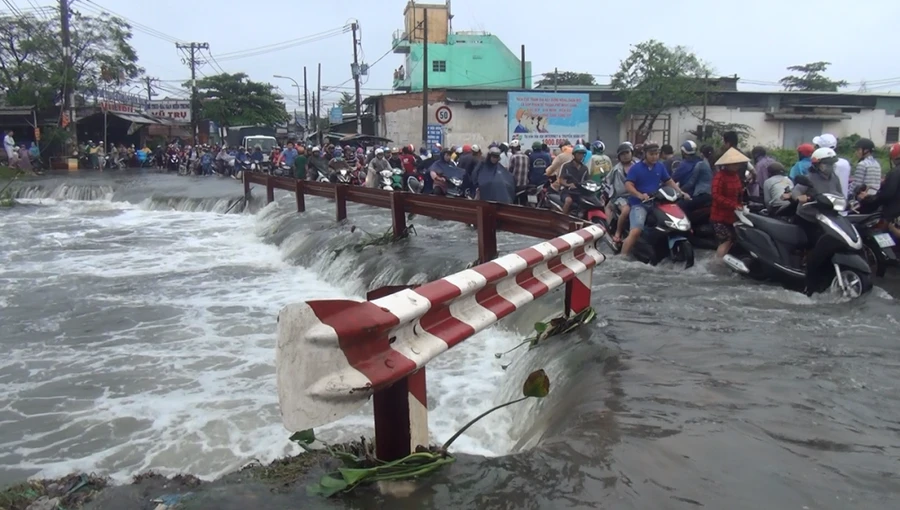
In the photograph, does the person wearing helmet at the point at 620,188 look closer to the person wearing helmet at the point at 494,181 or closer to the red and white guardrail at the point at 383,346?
the person wearing helmet at the point at 494,181

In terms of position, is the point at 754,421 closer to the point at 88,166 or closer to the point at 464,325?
the point at 464,325

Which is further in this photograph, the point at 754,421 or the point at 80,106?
the point at 80,106

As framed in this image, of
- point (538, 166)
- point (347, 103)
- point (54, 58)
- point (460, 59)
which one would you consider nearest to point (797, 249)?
point (538, 166)

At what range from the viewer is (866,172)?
9.10 meters

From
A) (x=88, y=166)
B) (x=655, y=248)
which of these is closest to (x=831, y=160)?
(x=655, y=248)

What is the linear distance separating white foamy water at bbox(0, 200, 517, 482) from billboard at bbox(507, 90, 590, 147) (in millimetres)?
16567

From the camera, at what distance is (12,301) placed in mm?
10109

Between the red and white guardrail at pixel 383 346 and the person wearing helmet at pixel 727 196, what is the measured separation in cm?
486

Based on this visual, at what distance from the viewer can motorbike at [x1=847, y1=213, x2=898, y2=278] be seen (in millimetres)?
7480

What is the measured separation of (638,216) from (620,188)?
1092mm

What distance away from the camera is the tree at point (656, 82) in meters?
37.7

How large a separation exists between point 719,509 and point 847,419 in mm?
1629

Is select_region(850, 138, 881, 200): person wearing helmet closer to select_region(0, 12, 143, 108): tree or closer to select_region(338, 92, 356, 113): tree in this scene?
select_region(0, 12, 143, 108): tree

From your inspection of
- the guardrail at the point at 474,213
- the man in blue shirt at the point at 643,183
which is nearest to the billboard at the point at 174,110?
the guardrail at the point at 474,213
